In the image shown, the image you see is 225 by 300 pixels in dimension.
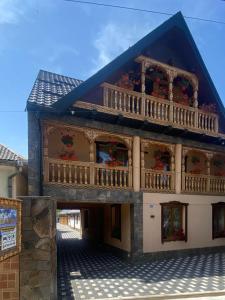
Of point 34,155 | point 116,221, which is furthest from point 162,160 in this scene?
point 34,155

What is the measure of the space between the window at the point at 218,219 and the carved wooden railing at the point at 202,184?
33.9 inches

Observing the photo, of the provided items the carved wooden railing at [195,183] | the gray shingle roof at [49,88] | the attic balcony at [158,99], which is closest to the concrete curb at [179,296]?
A: the carved wooden railing at [195,183]

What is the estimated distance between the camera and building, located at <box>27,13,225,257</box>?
10680 millimetres

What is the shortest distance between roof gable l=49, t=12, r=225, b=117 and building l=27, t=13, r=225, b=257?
4cm

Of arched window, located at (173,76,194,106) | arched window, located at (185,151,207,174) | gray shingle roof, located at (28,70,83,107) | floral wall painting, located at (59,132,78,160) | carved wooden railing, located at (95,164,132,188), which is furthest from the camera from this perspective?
arched window, located at (185,151,207,174)

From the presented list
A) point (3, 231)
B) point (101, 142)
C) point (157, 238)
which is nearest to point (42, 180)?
point (101, 142)

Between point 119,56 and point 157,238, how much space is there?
8.68m

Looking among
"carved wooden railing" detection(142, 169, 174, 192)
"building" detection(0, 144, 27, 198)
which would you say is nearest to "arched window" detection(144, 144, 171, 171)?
"carved wooden railing" detection(142, 169, 174, 192)

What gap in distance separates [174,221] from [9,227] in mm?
10015

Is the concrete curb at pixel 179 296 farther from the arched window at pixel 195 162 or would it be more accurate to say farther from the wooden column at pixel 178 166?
the arched window at pixel 195 162

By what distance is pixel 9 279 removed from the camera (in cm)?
593

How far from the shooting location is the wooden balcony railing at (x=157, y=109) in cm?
1176

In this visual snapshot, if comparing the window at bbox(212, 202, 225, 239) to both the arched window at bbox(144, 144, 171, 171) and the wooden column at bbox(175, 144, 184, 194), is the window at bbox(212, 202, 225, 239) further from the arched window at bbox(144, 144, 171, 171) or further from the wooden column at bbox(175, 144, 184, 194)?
the arched window at bbox(144, 144, 171, 171)

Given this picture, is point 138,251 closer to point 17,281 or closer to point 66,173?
point 66,173
